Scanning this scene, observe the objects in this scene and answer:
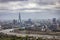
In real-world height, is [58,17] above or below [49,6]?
below

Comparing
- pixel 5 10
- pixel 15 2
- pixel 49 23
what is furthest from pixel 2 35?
pixel 49 23

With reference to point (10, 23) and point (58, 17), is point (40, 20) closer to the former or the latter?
point (58, 17)

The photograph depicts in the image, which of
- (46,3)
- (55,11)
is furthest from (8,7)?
(55,11)

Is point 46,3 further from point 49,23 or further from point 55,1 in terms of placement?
point 49,23

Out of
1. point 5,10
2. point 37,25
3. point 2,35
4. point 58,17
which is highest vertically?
point 5,10

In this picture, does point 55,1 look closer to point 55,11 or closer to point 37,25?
point 55,11

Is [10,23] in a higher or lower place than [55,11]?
lower

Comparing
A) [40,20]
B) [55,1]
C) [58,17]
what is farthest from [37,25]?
[55,1]
